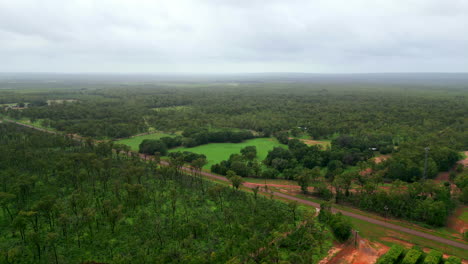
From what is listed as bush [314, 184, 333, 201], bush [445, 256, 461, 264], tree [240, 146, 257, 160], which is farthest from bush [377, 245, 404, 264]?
tree [240, 146, 257, 160]

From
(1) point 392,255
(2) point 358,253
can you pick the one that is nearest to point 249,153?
(2) point 358,253

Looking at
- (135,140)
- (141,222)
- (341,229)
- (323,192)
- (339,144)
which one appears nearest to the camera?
(341,229)

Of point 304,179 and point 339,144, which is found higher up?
point 339,144

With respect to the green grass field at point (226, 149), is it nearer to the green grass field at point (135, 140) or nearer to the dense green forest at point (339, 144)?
the dense green forest at point (339, 144)

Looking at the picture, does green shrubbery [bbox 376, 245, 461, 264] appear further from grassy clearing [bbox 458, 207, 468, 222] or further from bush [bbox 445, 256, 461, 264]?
grassy clearing [bbox 458, 207, 468, 222]

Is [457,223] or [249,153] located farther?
[249,153]

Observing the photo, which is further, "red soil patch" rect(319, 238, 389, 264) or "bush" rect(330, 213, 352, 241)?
"bush" rect(330, 213, 352, 241)

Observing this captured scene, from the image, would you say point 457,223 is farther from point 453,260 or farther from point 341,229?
point 341,229
